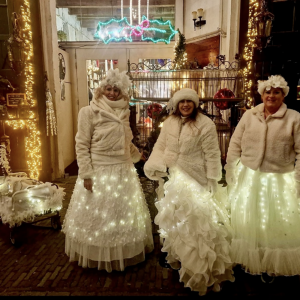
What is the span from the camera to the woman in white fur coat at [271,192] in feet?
8.16

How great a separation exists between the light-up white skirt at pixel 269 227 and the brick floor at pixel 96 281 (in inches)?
7.4

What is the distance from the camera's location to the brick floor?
2.59 m

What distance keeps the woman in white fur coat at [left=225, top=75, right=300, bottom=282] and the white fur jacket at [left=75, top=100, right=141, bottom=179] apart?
4.03 feet

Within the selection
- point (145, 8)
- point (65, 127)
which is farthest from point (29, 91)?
point (145, 8)

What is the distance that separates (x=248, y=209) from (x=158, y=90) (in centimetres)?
555

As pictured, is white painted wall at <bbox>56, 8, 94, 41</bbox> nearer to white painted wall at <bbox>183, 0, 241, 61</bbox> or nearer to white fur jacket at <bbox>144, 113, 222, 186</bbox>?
white painted wall at <bbox>183, 0, 241, 61</bbox>

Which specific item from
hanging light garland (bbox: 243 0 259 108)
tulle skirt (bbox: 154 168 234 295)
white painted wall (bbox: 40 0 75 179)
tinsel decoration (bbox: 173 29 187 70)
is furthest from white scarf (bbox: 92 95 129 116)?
tinsel decoration (bbox: 173 29 187 70)

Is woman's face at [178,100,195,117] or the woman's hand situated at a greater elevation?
woman's face at [178,100,195,117]

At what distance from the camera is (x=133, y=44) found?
7992mm

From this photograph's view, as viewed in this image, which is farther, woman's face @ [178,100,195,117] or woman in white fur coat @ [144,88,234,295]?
woman's face @ [178,100,195,117]

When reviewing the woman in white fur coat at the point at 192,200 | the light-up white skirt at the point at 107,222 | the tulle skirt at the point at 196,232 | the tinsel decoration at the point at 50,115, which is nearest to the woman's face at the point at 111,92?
the woman in white fur coat at the point at 192,200

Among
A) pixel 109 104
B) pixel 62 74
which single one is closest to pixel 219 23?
pixel 62 74

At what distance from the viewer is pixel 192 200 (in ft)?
8.38

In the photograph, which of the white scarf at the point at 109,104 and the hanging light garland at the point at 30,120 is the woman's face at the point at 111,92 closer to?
the white scarf at the point at 109,104
